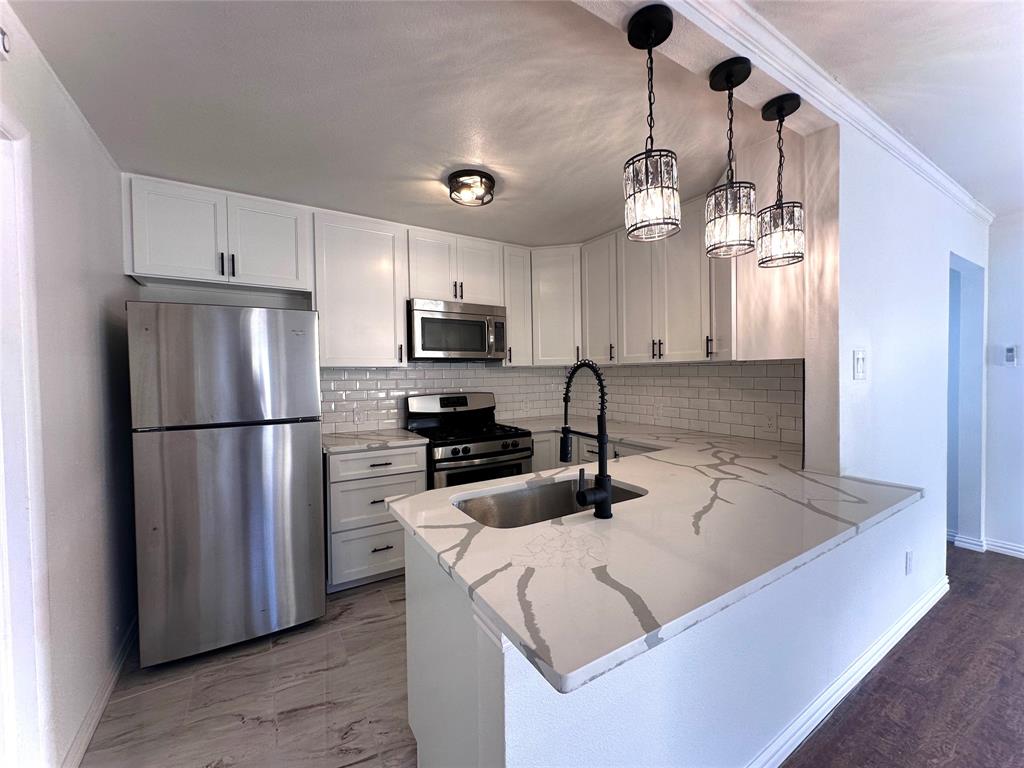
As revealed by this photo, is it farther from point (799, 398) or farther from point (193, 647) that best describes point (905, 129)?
point (193, 647)

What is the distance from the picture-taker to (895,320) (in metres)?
1.93

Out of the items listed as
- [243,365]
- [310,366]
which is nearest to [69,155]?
[243,365]

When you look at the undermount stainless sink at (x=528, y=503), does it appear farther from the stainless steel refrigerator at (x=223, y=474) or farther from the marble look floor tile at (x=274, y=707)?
the stainless steel refrigerator at (x=223, y=474)

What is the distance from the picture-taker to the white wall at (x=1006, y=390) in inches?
107

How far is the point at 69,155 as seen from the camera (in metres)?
1.51

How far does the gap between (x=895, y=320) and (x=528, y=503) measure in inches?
75.9

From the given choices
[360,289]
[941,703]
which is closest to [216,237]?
[360,289]

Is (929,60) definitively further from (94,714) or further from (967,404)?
(94,714)

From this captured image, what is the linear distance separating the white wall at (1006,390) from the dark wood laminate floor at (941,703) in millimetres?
895

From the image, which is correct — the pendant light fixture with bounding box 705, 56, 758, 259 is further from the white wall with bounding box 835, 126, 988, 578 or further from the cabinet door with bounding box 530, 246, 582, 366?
the cabinet door with bounding box 530, 246, 582, 366

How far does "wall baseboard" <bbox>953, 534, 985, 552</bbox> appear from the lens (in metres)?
2.87

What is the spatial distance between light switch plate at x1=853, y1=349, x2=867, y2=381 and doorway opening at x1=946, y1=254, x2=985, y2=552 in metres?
1.86

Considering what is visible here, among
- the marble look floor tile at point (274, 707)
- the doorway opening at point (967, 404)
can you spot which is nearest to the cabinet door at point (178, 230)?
the marble look floor tile at point (274, 707)

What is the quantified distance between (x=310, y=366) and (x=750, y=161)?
2394 mm
